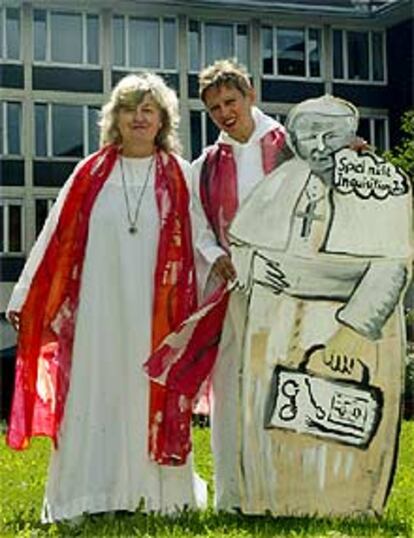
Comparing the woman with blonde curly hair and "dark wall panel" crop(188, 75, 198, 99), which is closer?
the woman with blonde curly hair

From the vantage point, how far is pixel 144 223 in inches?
239

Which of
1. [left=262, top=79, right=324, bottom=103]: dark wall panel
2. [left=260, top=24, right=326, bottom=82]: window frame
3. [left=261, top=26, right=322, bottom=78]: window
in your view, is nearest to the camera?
[left=262, top=79, right=324, bottom=103]: dark wall panel

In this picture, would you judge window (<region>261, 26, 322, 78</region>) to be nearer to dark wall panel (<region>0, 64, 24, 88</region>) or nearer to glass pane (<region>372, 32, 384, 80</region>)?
glass pane (<region>372, 32, 384, 80</region>)

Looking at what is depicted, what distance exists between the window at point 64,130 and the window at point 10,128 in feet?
1.42

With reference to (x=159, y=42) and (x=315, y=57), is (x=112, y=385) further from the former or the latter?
(x=315, y=57)

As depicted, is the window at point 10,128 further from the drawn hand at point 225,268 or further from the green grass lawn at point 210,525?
the drawn hand at point 225,268

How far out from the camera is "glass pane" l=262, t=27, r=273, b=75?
125ft

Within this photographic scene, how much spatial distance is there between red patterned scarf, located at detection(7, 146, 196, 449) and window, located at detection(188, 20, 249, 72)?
3142 cm

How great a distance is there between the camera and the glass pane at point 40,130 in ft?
118

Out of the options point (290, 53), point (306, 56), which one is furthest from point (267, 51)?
point (306, 56)

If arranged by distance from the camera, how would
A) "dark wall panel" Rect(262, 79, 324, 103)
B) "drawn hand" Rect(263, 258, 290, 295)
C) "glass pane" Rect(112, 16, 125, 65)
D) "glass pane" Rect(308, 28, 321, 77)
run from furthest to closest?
"glass pane" Rect(308, 28, 321, 77)
"dark wall panel" Rect(262, 79, 324, 103)
"glass pane" Rect(112, 16, 125, 65)
"drawn hand" Rect(263, 258, 290, 295)

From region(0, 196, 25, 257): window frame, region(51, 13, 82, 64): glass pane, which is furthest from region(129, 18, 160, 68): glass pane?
region(0, 196, 25, 257): window frame

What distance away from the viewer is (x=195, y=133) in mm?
36594

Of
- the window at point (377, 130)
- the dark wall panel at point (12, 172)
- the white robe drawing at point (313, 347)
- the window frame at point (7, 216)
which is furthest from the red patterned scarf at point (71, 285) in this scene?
the window at point (377, 130)
